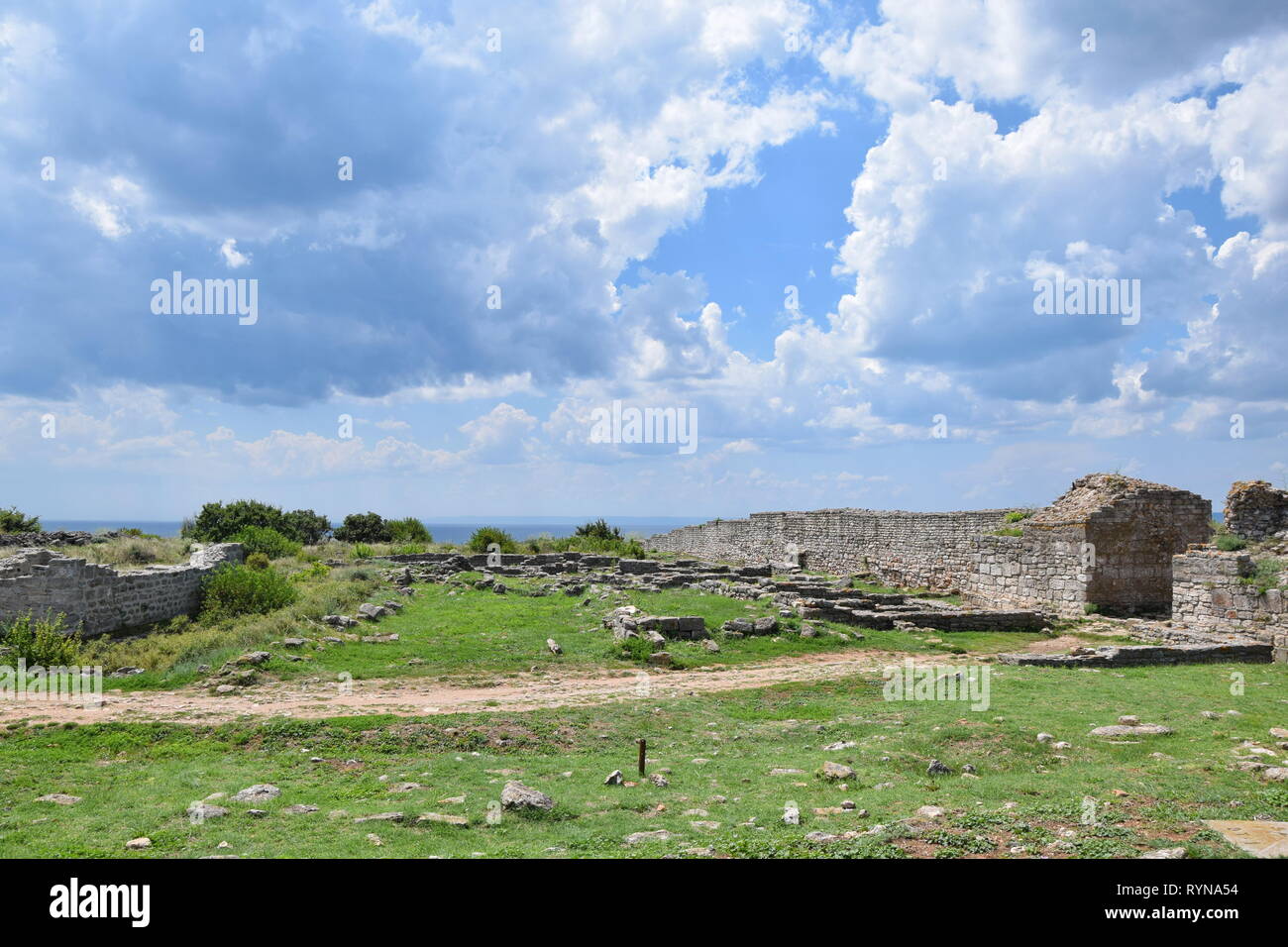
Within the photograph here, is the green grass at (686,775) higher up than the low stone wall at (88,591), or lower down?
lower down

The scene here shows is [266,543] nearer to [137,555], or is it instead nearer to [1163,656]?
[137,555]

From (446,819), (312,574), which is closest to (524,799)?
(446,819)

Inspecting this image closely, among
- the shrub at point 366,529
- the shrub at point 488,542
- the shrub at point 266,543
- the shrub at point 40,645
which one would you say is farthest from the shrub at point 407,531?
the shrub at point 40,645

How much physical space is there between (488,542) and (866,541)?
70.0ft

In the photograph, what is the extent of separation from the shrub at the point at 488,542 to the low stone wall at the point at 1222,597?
30859 mm

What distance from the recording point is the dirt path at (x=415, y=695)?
11.0m

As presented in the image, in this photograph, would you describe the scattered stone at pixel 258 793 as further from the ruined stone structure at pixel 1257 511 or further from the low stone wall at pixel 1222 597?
the ruined stone structure at pixel 1257 511

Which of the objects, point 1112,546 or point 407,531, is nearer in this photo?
point 1112,546

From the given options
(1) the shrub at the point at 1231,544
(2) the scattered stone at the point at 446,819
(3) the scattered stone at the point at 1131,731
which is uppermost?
(1) the shrub at the point at 1231,544

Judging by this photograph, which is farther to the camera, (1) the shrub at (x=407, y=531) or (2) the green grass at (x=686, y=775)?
(1) the shrub at (x=407, y=531)

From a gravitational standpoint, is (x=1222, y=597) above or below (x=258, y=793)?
above

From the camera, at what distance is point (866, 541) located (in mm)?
32406

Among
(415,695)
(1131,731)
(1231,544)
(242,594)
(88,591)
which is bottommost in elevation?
(415,695)
